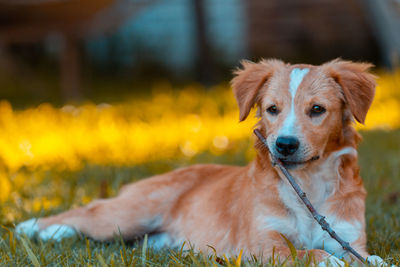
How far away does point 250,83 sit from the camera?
3.50 metres

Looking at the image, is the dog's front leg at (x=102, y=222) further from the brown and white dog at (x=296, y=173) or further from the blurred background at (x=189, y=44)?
the blurred background at (x=189, y=44)

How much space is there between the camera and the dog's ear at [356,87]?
3.17 m

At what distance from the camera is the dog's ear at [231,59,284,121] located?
3.41m

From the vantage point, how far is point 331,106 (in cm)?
317


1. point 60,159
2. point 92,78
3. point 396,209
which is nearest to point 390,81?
point 396,209

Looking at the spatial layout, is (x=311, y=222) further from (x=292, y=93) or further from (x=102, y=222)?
(x=102, y=222)

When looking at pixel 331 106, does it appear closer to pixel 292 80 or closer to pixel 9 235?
pixel 292 80

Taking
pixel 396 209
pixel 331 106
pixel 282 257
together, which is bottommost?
pixel 396 209

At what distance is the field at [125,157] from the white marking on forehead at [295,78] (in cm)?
96

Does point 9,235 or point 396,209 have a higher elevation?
point 9,235

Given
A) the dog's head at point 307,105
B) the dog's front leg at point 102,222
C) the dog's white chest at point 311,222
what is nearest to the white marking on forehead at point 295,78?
the dog's head at point 307,105

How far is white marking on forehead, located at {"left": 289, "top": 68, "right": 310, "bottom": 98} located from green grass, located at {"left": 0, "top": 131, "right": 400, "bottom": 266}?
960 mm

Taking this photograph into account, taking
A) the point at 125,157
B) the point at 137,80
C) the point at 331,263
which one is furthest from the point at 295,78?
the point at 137,80

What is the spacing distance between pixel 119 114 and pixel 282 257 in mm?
4371
